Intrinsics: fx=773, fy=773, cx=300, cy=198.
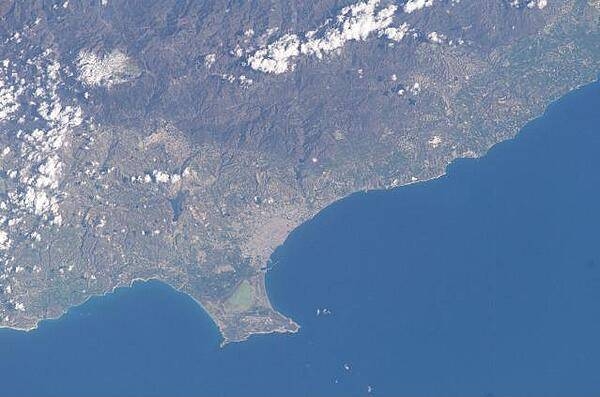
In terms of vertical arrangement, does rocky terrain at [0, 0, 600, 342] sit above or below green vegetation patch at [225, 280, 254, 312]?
above

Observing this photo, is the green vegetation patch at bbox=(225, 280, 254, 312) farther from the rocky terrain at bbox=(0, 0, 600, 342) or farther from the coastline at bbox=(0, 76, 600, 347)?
the coastline at bbox=(0, 76, 600, 347)

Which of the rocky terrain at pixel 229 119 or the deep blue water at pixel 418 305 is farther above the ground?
the rocky terrain at pixel 229 119

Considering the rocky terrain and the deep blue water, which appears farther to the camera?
the rocky terrain

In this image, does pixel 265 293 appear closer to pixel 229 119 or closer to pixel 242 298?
pixel 242 298

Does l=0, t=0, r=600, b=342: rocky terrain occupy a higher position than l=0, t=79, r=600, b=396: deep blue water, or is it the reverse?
l=0, t=0, r=600, b=342: rocky terrain

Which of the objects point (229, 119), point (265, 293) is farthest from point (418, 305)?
point (229, 119)

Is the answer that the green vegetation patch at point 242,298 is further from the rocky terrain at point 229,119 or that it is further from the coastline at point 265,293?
the coastline at point 265,293

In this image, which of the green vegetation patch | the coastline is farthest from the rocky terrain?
the coastline

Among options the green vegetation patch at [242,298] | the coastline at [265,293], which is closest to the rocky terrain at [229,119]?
the green vegetation patch at [242,298]

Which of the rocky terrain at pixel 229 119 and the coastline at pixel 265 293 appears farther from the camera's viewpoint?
the rocky terrain at pixel 229 119
